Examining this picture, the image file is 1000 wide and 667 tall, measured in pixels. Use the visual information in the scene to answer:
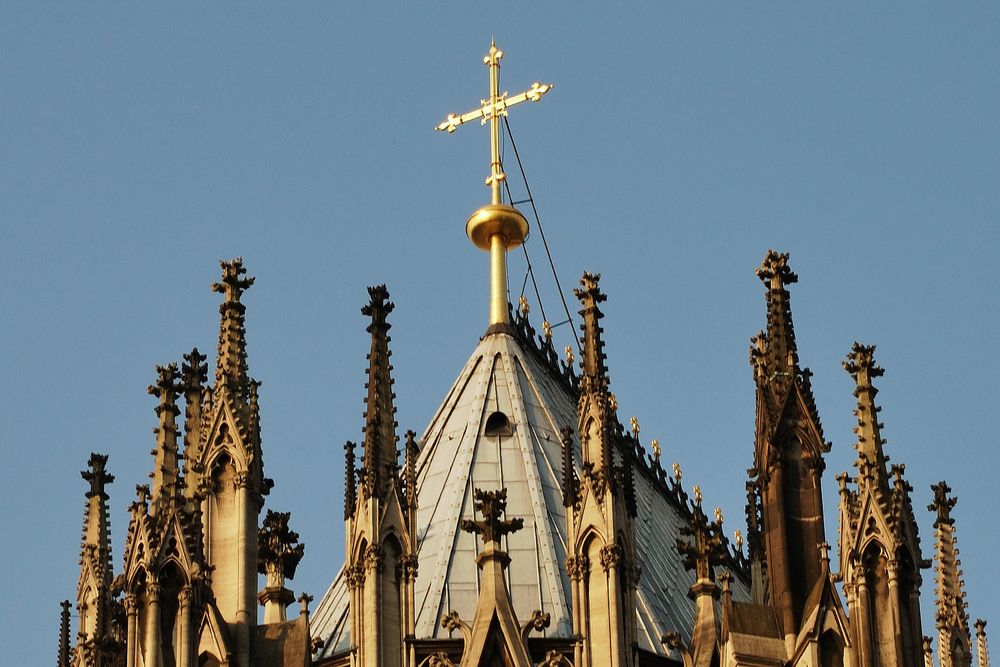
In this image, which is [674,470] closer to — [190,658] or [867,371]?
[867,371]

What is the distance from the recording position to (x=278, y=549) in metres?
51.4

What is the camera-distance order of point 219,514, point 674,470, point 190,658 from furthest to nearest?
point 674,470
point 219,514
point 190,658

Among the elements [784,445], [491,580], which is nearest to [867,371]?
[784,445]

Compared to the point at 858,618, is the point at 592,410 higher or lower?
higher

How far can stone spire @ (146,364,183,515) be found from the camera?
49.4m

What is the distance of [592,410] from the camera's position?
→ 168 ft

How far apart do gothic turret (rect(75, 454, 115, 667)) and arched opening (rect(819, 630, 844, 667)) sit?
424 inches

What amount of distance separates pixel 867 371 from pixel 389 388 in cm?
732

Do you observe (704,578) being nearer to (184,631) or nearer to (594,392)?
(594,392)

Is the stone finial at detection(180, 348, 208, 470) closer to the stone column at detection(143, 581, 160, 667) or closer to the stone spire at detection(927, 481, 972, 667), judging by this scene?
the stone column at detection(143, 581, 160, 667)

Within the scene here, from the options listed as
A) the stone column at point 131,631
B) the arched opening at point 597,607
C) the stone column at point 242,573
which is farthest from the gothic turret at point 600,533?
the stone column at point 131,631

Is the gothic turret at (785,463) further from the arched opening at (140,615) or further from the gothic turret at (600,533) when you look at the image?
the arched opening at (140,615)

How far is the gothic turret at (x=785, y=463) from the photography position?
4897cm

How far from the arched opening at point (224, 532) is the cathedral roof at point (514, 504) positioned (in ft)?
11.1
